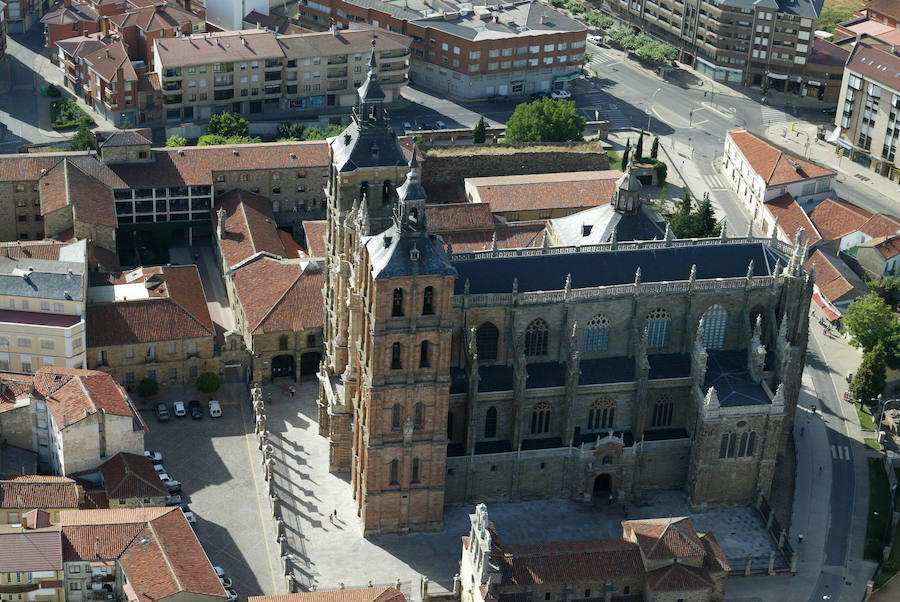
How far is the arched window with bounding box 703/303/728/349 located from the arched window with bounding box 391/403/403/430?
35329 mm

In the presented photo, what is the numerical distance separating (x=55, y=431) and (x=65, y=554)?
20.9 m

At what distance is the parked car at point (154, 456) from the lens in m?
158

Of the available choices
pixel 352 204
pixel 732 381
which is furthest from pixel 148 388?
pixel 732 381

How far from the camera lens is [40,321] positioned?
540ft

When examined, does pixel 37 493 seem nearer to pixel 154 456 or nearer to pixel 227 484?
pixel 154 456

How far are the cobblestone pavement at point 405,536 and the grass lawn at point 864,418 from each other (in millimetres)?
26573

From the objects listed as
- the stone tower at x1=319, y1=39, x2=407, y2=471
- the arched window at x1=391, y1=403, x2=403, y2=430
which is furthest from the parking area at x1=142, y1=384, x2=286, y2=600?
the arched window at x1=391, y1=403, x2=403, y2=430

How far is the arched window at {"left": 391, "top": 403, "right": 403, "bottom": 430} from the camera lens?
14212cm

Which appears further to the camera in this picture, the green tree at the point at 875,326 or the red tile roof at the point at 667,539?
the green tree at the point at 875,326

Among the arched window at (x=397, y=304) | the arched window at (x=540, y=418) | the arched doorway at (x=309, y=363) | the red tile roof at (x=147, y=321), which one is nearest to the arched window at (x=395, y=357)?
the arched window at (x=397, y=304)

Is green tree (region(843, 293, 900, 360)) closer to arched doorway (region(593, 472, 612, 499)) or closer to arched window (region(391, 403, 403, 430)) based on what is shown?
arched doorway (region(593, 472, 612, 499))

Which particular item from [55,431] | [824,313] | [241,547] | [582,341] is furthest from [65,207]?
[824,313]

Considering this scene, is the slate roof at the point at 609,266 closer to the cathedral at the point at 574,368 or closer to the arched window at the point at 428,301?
the cathedral at the point at 574,368

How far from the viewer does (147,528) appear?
13750 cm
